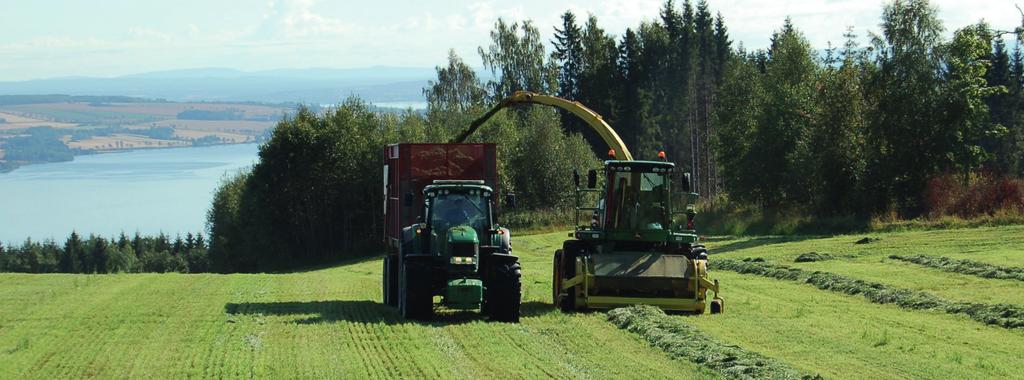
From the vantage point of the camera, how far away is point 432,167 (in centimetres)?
2312

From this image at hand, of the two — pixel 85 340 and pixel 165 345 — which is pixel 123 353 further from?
pixel 85 340

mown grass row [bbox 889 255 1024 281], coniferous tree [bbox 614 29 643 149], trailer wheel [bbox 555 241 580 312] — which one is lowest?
mown grass row [bbox 889 255 1024 281]

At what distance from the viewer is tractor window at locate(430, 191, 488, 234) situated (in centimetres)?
1980

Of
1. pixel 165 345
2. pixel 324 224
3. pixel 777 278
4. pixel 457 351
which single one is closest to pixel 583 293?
pixel 457 351

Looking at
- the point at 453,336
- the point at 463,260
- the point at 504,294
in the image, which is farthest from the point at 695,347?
the point at 463,260

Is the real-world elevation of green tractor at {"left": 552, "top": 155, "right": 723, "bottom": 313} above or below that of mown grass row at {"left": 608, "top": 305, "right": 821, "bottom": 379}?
above

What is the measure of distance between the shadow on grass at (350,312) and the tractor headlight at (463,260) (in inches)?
38.2

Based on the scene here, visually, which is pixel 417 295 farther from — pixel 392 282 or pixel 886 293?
pixel 886 293

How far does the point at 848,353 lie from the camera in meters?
15.3

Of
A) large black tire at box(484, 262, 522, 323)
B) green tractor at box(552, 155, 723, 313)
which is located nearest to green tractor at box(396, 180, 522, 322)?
large black tire at box(484, 262, 522, 323)

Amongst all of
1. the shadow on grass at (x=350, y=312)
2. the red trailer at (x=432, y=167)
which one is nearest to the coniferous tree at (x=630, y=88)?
the red trailer at (x=432, y=167)

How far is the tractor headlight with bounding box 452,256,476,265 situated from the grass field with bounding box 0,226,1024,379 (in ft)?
3.23

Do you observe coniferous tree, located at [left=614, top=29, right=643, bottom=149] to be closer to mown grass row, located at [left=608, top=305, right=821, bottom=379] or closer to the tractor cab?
the tractor cab

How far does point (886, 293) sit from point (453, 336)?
10.2m
